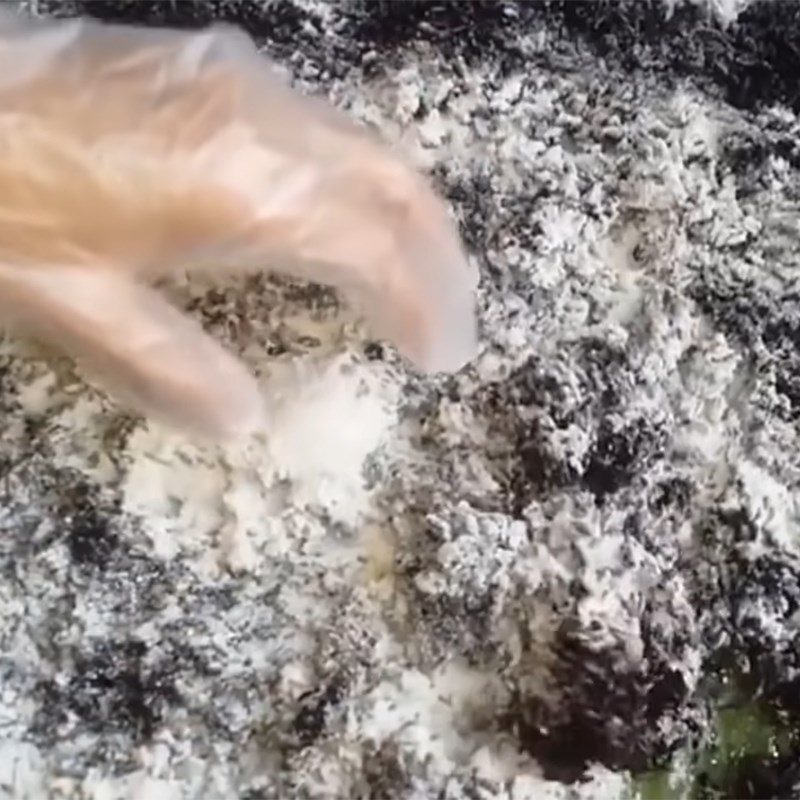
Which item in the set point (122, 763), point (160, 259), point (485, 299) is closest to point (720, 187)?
point (485, 299)

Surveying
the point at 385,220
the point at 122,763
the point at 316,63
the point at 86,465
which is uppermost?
the point at 316,63

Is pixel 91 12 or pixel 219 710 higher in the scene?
pixel 91 12

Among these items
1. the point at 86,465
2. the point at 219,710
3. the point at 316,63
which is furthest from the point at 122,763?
the point at 316,63

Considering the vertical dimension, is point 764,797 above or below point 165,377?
below

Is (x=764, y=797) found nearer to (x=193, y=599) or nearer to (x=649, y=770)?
(x=649, y=770)

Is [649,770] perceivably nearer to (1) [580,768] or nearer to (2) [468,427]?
(1) [580,768]

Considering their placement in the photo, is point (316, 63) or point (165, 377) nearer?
point (165, 377)
